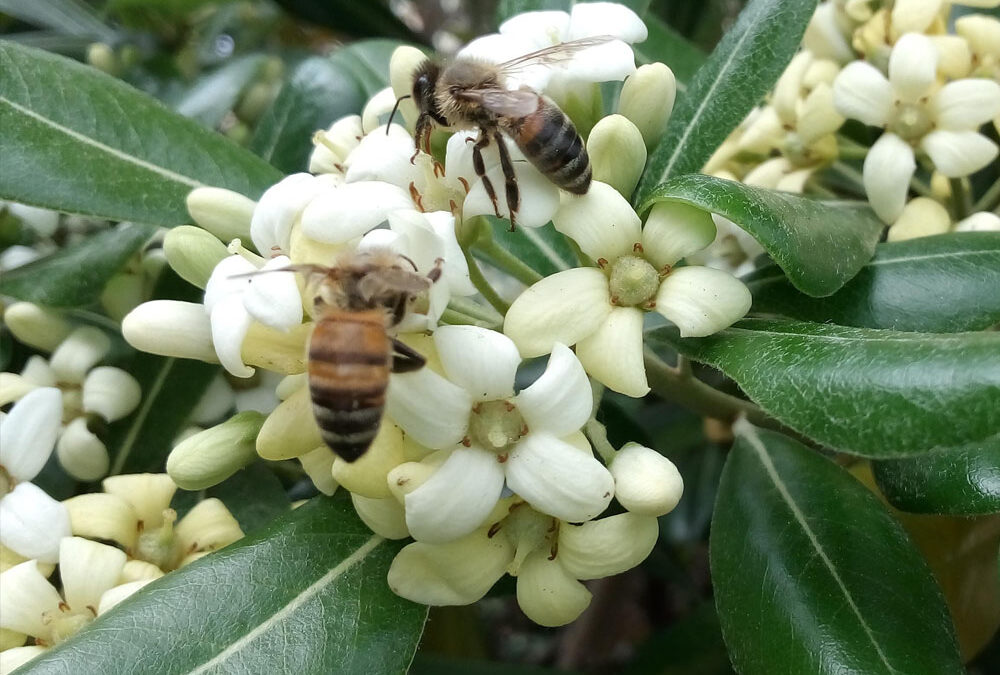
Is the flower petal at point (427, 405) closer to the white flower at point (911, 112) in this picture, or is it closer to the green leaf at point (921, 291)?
the green leaf at point (921, 291)

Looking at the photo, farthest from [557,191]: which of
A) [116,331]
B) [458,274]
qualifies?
[116,331]

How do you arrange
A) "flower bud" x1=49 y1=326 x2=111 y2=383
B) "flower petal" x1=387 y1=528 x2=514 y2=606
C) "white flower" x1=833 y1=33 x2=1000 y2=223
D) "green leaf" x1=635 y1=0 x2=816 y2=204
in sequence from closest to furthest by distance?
1. "flower petal" x1=387 y1=528 x2=514 y2=606
2. "green leaf" x1=635 y1=0 x2=816 y2=204
3. "white flower" x1=833 y1=33 x2=1000 y2=223
4. "flower bud" x1=49 y1=326 x2=111 y2=383

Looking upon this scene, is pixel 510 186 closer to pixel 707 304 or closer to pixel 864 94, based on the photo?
pixel 707 304

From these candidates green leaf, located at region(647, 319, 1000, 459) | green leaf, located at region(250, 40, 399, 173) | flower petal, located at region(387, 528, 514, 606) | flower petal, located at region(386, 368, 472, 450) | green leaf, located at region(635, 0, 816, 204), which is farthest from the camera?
green leaf, located at region(250, 40, 399, 173)

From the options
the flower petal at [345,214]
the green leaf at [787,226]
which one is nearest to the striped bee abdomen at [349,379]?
the flower petal at [345,214]

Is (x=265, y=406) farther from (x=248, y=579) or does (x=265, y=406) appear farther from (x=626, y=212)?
(x=626, y=212)

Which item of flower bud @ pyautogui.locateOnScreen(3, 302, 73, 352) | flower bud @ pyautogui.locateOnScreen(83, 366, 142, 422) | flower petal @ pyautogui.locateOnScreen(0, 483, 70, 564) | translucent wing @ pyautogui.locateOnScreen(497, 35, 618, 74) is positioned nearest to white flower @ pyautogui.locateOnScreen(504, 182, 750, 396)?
translucent wing @ pyautogui.locateOnScreen(497, 35, 618, 74)

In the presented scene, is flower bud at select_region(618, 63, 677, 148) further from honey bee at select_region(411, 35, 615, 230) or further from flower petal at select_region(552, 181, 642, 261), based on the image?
flower petal at select_region(552, 181, 642, 261)
